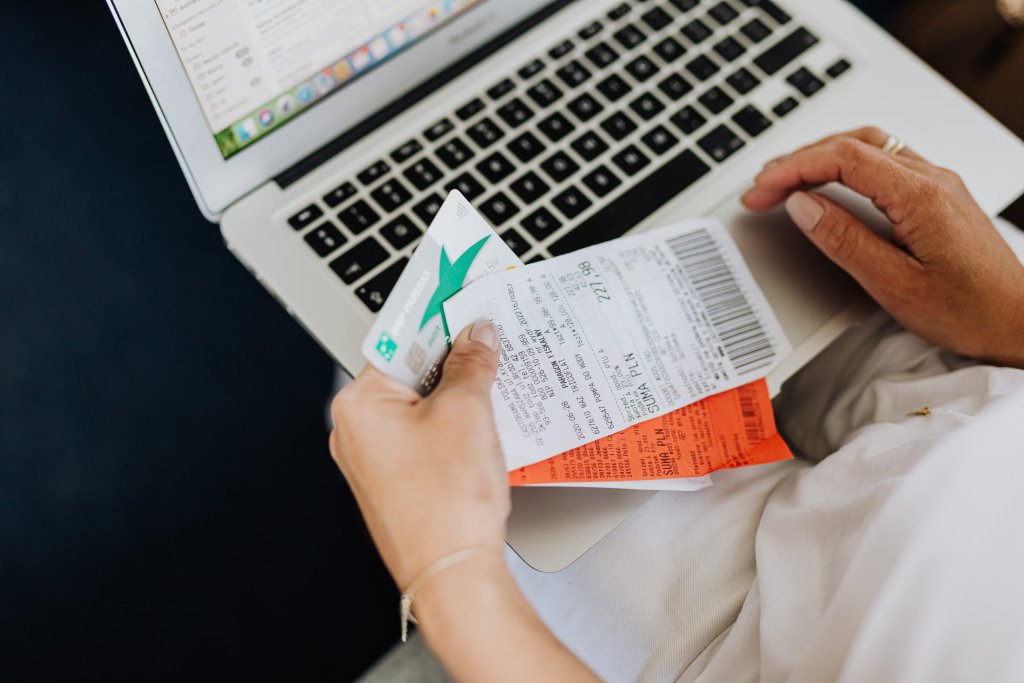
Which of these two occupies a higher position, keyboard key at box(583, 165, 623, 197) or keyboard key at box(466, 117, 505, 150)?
keyboard key at box(466, 117, 505, 150)

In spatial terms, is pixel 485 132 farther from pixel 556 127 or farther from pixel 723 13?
pixel 723 13

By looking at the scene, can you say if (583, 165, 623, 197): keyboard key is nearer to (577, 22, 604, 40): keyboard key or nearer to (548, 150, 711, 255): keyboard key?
(548, 150, 711, 255): keyboard key

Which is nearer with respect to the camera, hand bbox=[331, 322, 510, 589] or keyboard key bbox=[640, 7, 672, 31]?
hand bbox=[331, 322, 510, 589]

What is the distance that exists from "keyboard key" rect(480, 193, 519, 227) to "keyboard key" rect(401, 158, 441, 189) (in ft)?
0.15

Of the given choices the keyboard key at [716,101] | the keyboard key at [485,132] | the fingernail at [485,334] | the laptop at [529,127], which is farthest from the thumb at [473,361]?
the keyboard key at [716,101]

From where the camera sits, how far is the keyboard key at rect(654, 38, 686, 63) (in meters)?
0.70

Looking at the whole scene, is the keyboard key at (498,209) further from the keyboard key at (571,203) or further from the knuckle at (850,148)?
the knuckle at (850,148)

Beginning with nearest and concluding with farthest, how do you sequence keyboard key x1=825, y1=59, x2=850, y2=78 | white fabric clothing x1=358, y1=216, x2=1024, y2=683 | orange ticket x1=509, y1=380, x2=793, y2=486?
white fabric clothing x1=358, y1=216, x2=1024, y2=683 < orange ticket x1=509, y1=380, x2=793, y2=486 < keyboard key x1=825, y1=59, x2=850, y2=78

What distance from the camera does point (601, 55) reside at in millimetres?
697

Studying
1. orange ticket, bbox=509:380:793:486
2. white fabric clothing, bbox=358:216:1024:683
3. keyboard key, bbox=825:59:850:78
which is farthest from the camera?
keyboard key, bbox=825:59:850:78

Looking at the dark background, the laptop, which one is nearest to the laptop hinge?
the laptop

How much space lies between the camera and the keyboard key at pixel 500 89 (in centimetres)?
67

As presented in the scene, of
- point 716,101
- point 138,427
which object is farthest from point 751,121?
point 138,427

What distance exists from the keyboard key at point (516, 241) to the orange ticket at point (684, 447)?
16cm
